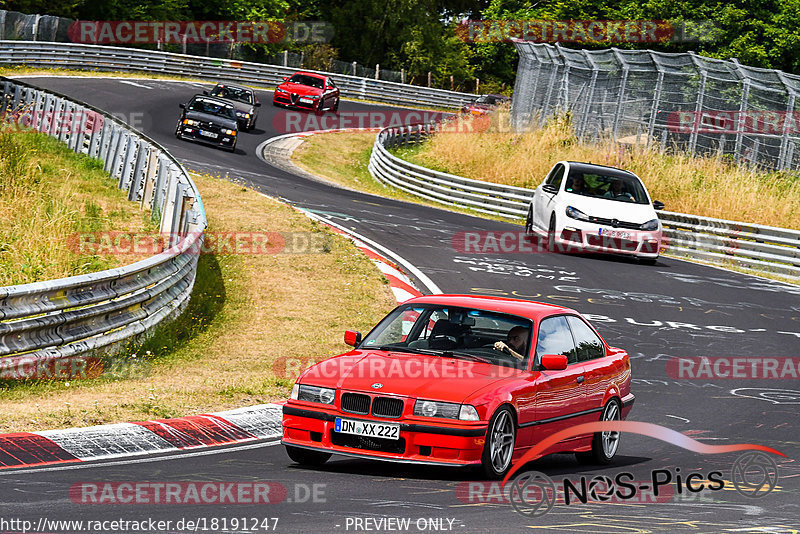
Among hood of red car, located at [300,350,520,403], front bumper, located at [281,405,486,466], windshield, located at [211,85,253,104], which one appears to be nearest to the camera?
front bumper, located at [281,405,486,466]

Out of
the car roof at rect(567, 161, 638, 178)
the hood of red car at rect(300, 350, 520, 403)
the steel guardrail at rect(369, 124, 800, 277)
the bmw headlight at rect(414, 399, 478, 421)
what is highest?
the car roof at rect(567, 161, 638, 178)

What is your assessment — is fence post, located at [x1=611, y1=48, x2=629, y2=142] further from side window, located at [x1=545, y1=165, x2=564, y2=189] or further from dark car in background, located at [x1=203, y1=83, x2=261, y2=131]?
dark car in background, located at [x1=203, y1=83, x2=261, y2=131]

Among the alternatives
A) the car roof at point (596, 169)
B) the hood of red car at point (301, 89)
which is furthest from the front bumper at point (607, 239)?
the hood of red car at point (301, 89)

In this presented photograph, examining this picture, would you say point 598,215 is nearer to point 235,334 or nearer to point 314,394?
point 235,334

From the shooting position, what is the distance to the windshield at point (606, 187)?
73.3ft

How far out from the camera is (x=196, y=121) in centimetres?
3356

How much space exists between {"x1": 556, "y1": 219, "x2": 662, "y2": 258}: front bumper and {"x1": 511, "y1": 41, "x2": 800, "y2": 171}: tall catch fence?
8.74 metres

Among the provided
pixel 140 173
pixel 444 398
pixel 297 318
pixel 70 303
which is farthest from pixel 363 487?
pixel 140 173

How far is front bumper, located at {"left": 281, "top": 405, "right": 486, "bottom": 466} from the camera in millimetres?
7559

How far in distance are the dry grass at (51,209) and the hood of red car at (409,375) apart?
559 cm

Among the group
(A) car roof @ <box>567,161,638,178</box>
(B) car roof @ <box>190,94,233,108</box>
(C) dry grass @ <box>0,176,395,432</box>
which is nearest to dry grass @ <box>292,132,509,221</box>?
(B) car roof @ <box>190,94,233,108</box>

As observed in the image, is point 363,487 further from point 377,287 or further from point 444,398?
point 377,287

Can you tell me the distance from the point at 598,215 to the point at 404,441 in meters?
14.7

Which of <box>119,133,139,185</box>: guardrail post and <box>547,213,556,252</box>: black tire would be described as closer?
<box>119,133,139,185</box>: guardrail post
